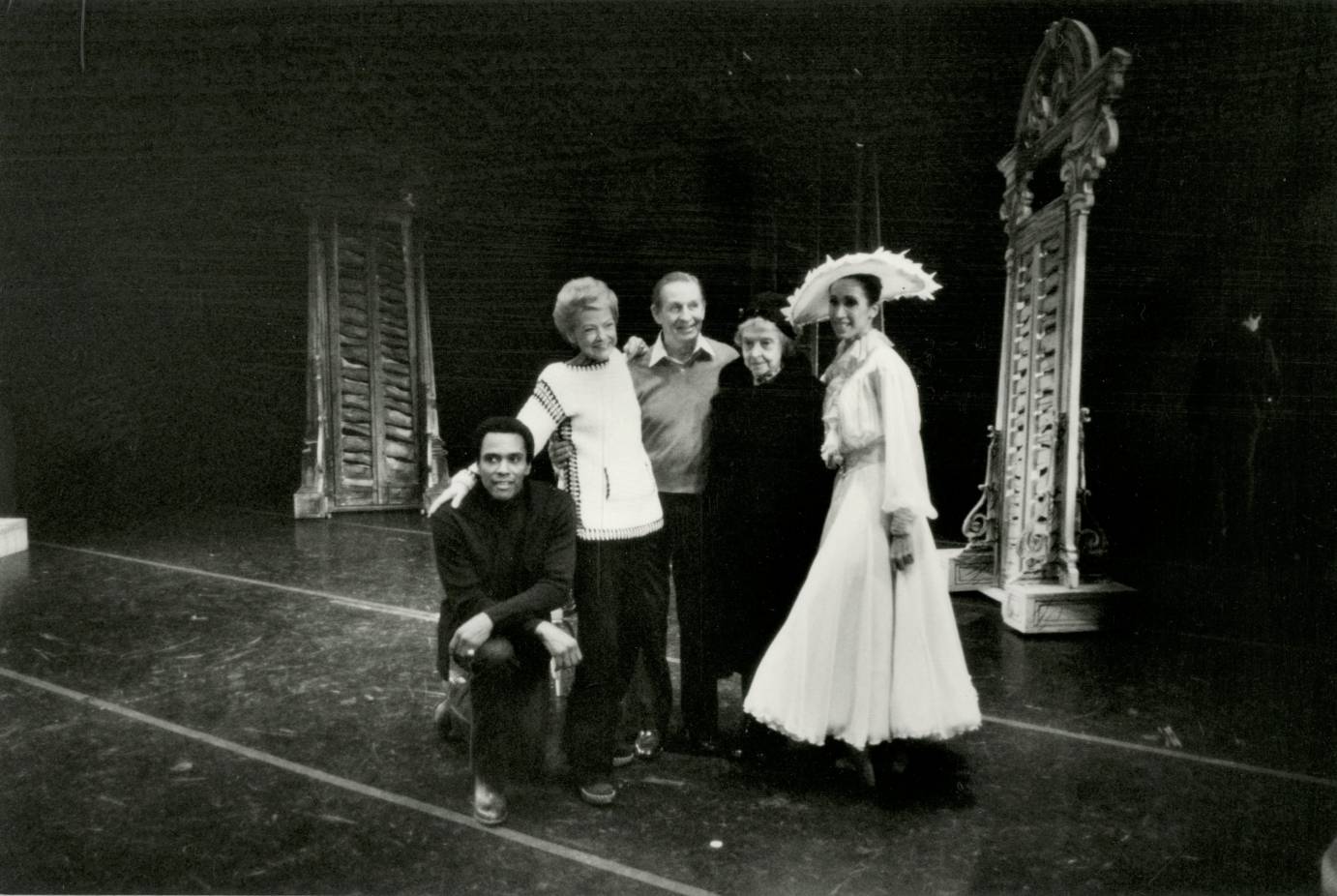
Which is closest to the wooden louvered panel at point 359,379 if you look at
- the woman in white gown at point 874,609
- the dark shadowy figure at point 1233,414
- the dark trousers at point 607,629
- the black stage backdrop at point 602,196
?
the black stage backdrop at point 602,196

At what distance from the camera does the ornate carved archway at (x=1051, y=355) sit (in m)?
3.85

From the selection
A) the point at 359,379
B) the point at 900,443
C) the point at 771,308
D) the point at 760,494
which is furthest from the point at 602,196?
the point at 900,443

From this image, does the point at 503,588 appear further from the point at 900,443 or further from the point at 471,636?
the point at 900,443

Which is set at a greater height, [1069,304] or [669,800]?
[1069,304]

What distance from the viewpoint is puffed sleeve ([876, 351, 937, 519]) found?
7.47 ft

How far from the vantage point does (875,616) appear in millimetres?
2299


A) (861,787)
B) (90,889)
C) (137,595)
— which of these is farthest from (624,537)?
(137,595)

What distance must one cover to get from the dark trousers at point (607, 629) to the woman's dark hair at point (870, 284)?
900 millimetres

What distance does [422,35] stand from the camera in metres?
4.09

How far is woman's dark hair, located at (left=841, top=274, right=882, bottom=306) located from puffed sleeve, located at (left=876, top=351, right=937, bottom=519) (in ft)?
0.69

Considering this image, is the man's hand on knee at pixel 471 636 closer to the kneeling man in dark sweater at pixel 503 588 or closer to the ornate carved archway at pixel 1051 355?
the kneeling man in dark sweater at pixel 503 588

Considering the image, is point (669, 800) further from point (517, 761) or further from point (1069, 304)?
point (1069, 304)

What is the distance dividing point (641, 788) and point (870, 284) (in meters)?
1.54

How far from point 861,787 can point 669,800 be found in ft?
1.73
